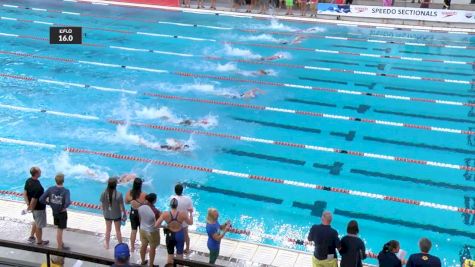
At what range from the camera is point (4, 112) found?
12234 mm

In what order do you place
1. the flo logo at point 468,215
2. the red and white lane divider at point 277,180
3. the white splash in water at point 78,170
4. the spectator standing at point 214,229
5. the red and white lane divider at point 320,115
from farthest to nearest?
1. the red and white lane divider at point 320,115
2. the white splash in water at point 78,170
3. the red and white lane divider at point 277,180
4. the flo logo at point 468,215
5. the spectator standing at point 214,229

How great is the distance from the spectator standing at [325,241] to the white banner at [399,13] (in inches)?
682

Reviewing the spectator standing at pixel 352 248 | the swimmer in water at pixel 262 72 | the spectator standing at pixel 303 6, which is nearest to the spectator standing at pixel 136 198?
the spectator standing at pixel 352 248

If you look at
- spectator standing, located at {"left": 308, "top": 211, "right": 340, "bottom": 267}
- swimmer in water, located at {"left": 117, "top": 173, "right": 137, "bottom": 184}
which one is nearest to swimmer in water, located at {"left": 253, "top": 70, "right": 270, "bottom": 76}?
swimmer in water, located at {"left": 117, "top": 173, "right": 137, "bottom": 184}

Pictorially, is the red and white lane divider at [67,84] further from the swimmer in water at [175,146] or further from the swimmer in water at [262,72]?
the swimmer in water at [262,72]

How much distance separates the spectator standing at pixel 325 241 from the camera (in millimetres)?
5828

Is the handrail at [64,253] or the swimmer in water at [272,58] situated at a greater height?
the swimmer in water at [272,58]

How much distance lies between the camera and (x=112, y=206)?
6777 millimetres

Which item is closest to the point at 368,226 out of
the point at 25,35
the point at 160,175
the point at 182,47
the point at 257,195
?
the point at 257,195

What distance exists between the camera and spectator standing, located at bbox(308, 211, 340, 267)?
19.1ft

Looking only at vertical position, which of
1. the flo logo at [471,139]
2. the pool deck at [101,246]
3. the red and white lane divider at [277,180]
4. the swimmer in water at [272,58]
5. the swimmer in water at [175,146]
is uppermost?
the swimmer in water at [272,58]

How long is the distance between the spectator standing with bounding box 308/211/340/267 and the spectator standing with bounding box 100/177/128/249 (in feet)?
8.10

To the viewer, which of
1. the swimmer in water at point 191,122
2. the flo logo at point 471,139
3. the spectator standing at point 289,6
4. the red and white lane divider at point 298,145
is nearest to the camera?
the red and white lane divider at point 298,145

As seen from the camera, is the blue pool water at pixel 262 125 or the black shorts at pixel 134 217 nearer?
the black shorts at pixel 134 217
